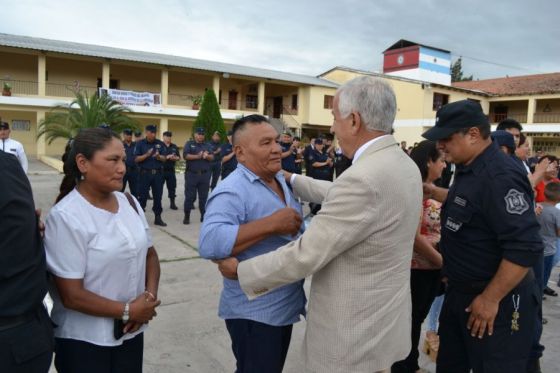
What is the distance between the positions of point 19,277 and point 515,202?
1966 mm

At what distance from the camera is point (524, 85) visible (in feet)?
96.3

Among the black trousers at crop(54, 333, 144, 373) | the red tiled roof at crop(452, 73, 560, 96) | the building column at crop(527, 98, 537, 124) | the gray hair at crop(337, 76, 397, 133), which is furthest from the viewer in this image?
the building column at crop(527, 98, 537, 124)

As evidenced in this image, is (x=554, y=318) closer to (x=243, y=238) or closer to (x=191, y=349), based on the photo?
(x=191, y=349)

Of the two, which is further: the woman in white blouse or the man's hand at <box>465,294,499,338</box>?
the man's hand at <box>465,294,499,338</box>

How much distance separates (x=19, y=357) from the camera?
57.7 inches

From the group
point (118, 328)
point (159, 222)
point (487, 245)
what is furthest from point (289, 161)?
point (118, 328)

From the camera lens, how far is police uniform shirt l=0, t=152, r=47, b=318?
4.61 ft

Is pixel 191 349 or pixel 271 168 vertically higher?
pixel 271 168

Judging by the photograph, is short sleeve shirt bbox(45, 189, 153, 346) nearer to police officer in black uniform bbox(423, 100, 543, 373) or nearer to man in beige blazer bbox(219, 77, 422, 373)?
man in beige blazer bbox(219, 77, 422, 373)

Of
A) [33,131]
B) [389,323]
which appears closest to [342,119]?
[389,323]

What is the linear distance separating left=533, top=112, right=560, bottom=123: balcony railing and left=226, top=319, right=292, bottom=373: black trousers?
3207 centimetres

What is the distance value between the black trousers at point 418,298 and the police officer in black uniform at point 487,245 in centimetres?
58

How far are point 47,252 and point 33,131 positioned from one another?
24.8 m

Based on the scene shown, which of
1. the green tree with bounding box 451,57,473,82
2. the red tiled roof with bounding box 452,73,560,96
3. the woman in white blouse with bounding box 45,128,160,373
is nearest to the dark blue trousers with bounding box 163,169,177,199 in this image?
the woman in white blouse with bounding box 45,128,160,373
